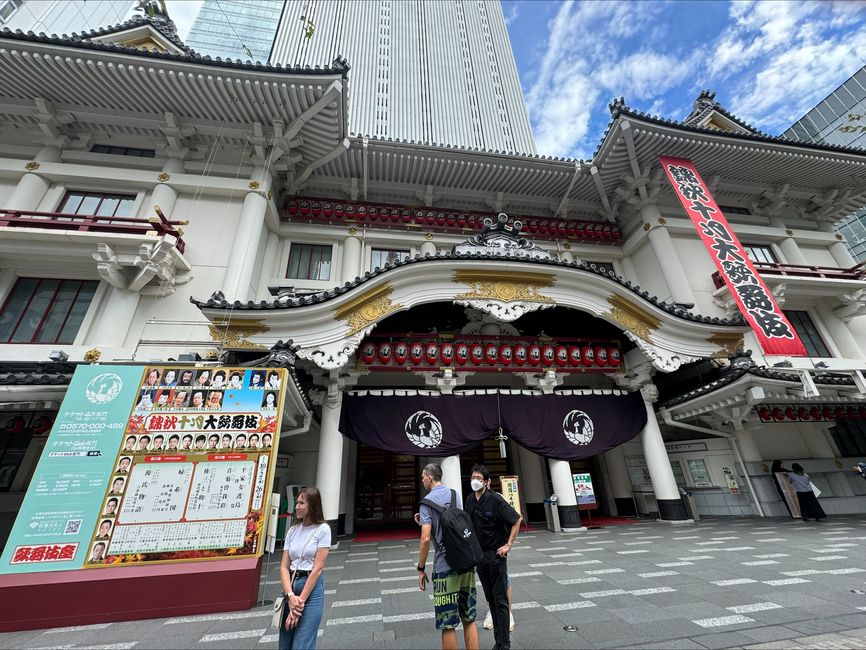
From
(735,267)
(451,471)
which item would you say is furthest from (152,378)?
(735,267)

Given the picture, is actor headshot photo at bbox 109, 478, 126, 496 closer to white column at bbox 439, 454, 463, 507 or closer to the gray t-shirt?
the gray t-shirt

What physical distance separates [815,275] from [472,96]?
4485cm

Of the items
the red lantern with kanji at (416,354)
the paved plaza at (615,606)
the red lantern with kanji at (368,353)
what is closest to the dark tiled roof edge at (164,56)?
the red lantern with kanji at (368,353)

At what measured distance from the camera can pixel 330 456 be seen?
825 centimetres

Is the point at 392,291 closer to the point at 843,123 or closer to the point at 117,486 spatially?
the point at 117,486

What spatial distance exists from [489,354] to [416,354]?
6.75 feet

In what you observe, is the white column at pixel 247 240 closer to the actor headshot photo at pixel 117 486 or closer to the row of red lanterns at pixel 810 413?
the actor headshot photo at pixel 117 486

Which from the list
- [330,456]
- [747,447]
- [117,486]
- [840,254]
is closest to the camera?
[117,486]

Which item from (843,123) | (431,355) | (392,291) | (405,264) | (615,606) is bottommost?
(615,606)

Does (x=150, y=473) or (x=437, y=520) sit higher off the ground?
(x=150, y=473)

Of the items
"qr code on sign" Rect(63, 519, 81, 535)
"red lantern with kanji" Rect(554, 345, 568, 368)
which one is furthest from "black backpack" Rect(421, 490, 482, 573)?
"red lantern with kanji" Rect(554, 345, 568, 368)

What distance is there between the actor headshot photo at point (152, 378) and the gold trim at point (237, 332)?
96.4 inches

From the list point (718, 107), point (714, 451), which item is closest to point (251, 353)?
point (714, 451)

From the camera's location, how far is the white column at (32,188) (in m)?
9.31
